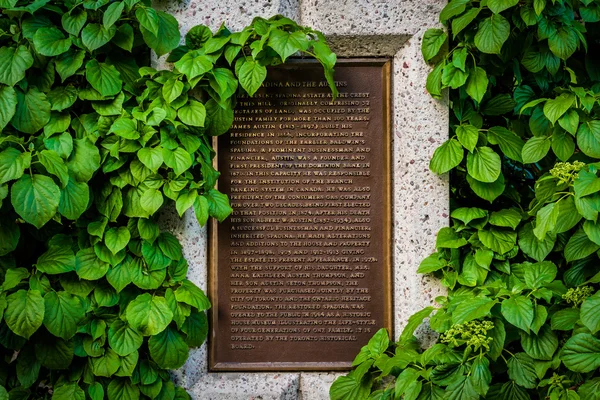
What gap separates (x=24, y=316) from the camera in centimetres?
267

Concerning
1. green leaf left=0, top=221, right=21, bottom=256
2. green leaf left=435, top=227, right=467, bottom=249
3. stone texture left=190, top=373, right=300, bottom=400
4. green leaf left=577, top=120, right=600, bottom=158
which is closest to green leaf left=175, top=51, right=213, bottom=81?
green leaf left=0, top=221, right=21, bottom=256

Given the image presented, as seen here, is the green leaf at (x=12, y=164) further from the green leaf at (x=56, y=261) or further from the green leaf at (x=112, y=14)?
the green leaf at (x=112, y=14)

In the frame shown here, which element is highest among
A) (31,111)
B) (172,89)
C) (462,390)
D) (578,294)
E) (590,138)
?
(172,89)

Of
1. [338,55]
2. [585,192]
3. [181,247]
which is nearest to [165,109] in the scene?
[181,247]

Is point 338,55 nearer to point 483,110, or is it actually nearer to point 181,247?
point 483,110

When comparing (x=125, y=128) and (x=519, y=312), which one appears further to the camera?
(x=125, y=128)

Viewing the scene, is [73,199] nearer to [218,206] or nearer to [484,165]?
[218,206]

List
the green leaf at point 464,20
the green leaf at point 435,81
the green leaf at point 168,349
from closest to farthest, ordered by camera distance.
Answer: the green leaf at point 168,349, the green leaf at point 464,20, the green leaf at point 435,81

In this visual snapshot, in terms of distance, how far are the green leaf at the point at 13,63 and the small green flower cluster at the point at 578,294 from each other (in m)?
2.60

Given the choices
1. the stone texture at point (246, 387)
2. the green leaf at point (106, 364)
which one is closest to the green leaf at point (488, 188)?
the stone texture at point (246, 387)

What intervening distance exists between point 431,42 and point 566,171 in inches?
35.1

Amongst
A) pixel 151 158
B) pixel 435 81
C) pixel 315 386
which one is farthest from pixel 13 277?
pixel 435 81

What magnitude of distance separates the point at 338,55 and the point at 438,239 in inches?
41.7

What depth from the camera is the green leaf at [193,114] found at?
2.87 meters
